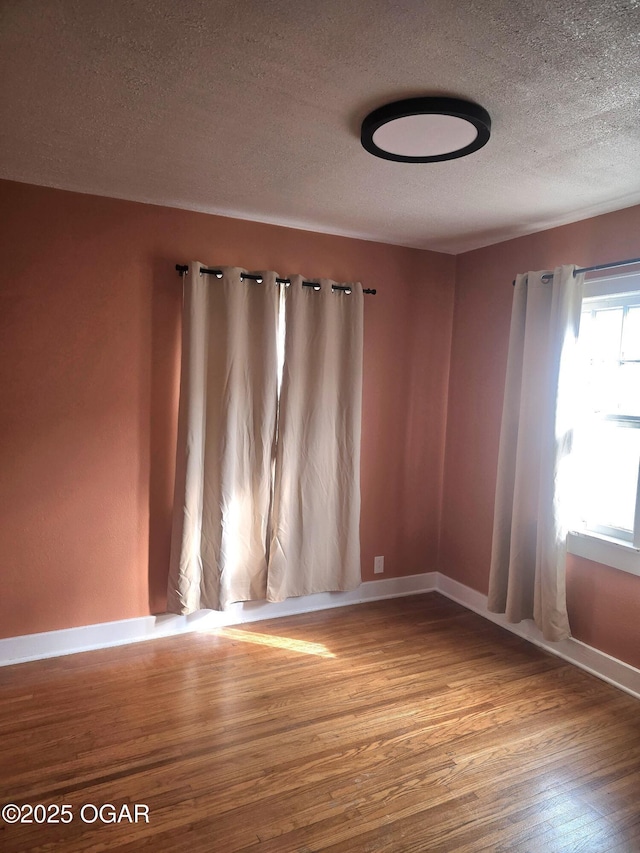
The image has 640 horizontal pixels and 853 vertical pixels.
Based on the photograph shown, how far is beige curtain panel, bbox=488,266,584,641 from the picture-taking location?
2.89 meters

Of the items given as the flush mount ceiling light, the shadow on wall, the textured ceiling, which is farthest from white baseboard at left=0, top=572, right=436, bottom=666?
the flush mount ceiling light

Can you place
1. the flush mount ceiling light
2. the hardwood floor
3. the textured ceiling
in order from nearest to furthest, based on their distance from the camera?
1. the textured ceiling
2. the flush mount ceiling light
3. the hardwood floor

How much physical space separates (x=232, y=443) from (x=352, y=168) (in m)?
1.55

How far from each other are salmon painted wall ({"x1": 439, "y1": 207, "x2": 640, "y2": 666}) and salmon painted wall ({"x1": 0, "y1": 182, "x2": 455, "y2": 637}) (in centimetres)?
105

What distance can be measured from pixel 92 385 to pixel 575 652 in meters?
2.95

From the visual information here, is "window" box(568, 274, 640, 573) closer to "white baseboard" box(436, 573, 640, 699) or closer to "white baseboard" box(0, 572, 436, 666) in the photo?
"white baseboard" box(436, 573, 640, 699)

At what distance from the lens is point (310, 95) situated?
1.75m

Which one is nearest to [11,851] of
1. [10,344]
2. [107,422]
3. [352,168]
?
[107,422]

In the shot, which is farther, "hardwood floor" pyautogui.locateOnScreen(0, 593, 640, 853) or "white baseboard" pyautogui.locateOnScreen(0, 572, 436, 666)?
"white baseboard" pyautogui.locateOnScreen(0, 572, 436, 666)

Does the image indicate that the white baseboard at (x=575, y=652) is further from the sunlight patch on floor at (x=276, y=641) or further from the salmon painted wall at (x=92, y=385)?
the salmon painted wall at (x=92, y=385)

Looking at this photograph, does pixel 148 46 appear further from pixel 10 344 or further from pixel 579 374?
pixel 579 374

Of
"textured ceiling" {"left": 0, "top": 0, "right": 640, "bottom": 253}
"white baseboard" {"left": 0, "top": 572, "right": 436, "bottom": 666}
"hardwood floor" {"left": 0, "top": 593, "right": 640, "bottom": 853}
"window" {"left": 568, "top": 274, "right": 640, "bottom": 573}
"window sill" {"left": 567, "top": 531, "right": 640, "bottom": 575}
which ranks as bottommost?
"hardwood floor" {"left": 0, "top": 593, "right": 640, "bottom": 853}

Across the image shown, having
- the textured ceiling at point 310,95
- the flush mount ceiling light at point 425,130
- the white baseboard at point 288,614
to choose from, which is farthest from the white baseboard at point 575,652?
the flush mount ceiling light at point 425,130

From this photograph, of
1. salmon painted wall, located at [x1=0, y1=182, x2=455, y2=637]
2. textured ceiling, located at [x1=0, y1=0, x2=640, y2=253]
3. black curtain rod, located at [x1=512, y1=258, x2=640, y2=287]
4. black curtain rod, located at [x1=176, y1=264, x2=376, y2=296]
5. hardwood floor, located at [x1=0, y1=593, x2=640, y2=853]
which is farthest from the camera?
black curtain rod, located at [x1=176, y1=264, x2=376, y2=296]
